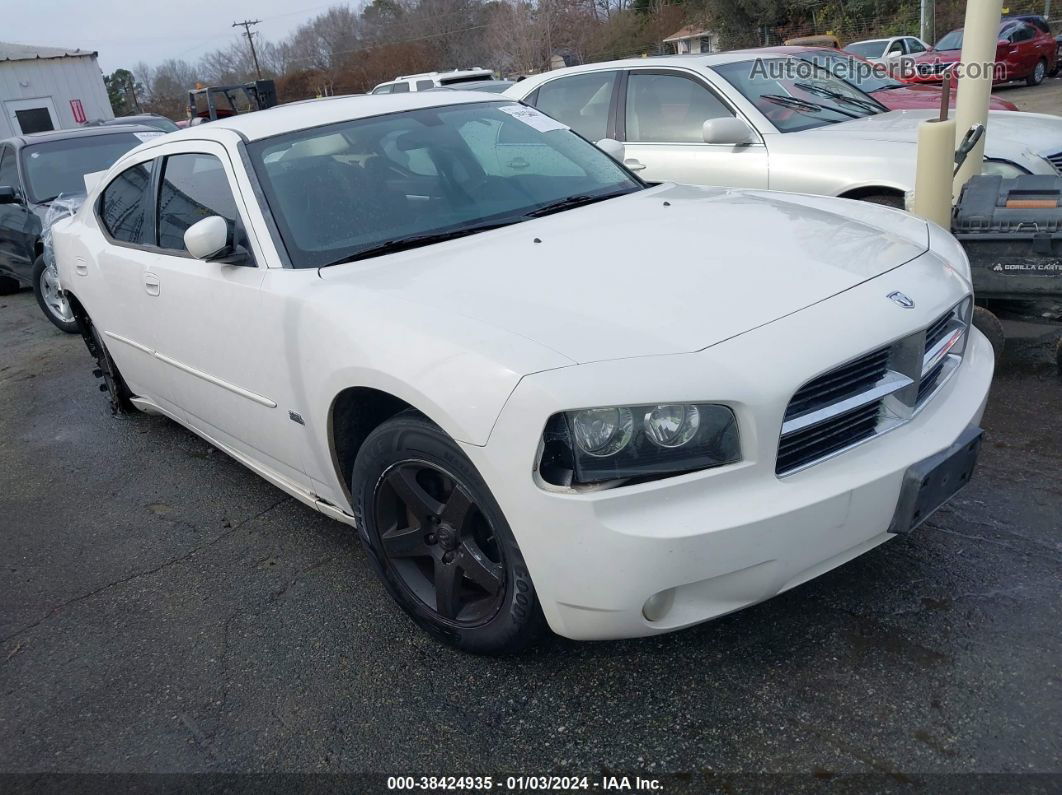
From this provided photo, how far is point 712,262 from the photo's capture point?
2588 millimetres

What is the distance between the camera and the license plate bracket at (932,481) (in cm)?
222

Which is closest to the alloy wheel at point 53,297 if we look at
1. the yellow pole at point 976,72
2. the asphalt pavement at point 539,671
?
the asphalt pavement at point 539,671

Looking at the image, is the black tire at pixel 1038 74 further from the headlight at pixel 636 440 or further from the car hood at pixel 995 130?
the headlight at pixel 636 440

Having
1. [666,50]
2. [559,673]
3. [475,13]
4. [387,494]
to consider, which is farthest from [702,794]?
[475,13]

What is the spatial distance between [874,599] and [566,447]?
1.24 meters

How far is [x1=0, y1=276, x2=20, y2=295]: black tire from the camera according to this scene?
10.1 m

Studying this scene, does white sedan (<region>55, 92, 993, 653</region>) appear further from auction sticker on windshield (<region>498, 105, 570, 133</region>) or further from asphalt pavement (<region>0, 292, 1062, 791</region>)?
asphalt pavement (<region>0, 292, 1062, 791</region>)

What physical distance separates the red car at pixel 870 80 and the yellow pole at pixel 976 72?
65.3 inches

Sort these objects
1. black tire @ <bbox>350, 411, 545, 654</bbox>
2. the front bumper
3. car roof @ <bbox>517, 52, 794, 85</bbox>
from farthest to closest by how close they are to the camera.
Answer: car roof @ <bbox>517, 52, 794, 85</bbox> < black tire @ <bbox>350, 411, 545, 654</bbox> < the front bumper

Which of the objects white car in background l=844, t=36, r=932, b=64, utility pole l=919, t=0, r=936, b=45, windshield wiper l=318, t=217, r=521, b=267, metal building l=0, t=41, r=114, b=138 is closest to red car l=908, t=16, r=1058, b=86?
white car in background l=844, t=36, r=932, b=64

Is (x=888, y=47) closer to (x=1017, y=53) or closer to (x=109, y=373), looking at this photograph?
(x=1017, y=53)

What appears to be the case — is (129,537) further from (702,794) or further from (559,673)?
(702,794)

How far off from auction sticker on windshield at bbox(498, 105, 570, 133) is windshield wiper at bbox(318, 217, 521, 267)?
89 cm

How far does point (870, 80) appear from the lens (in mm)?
7348
